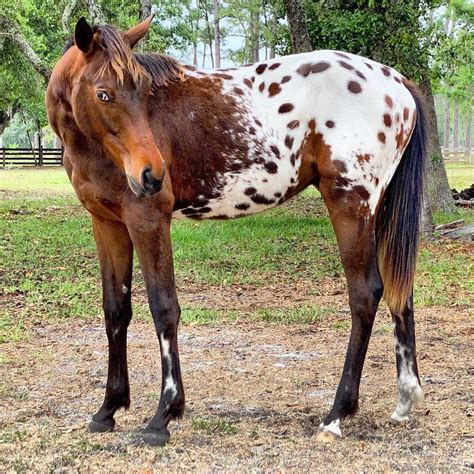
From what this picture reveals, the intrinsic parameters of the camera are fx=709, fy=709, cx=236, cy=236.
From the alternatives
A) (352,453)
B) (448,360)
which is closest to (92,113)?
(352,453)

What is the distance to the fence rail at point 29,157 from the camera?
39469 mm

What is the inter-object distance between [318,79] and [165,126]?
90 centimetres

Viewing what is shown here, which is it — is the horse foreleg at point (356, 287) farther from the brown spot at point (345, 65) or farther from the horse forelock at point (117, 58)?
the horse forelock at point (117, 58)

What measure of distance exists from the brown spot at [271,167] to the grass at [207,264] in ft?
8.92

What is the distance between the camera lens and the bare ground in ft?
11.0

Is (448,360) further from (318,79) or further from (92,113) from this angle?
(92,113)

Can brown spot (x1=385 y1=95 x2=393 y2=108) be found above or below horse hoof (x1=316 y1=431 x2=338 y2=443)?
above

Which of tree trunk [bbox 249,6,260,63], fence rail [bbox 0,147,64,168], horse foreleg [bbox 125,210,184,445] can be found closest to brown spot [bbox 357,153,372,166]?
horse foreleg [bbox 125,210,184,445]

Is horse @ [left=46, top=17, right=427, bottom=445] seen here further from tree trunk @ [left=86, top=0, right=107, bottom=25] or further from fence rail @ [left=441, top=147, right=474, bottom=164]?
fence rail @ [left=441, top=147, right=474, bottom=164]

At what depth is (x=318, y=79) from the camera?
3906 mm

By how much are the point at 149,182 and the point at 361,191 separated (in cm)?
124

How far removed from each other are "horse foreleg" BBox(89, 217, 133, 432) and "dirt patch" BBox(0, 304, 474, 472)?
0.13 metres

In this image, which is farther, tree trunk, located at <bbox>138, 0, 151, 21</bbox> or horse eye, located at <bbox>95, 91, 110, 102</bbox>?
tree trunk, located at <bbox>138, 0, 151, 21</bbox>

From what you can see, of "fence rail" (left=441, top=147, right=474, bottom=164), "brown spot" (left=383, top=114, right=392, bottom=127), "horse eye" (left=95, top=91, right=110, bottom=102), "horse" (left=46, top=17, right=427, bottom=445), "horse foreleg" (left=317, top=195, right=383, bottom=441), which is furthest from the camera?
"fence rail" (left=441, top=147, right=474, bottom=164)
